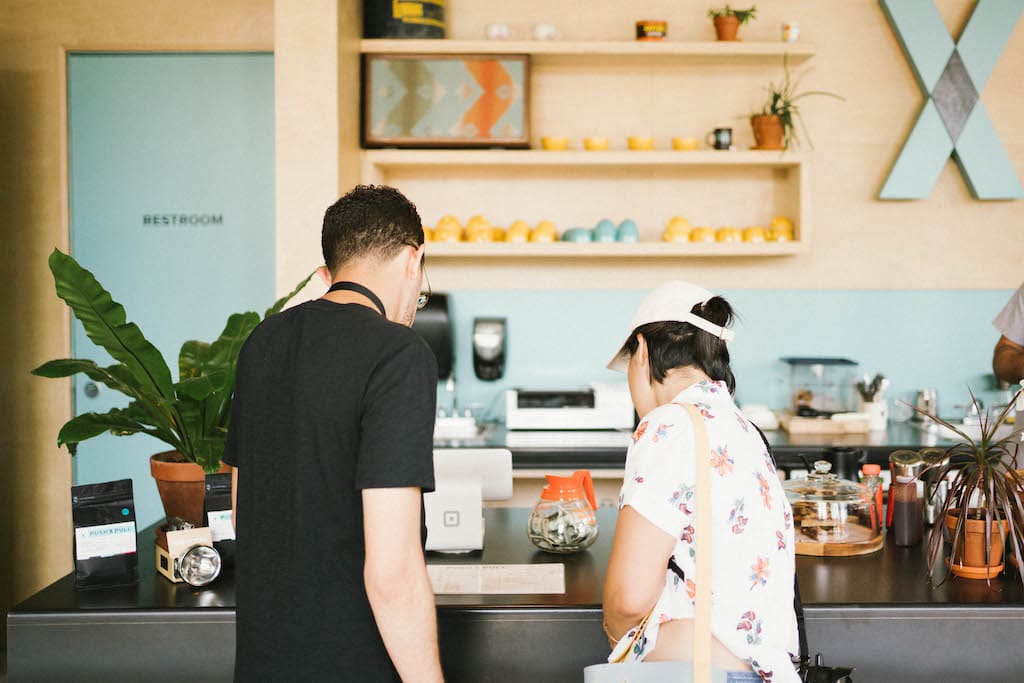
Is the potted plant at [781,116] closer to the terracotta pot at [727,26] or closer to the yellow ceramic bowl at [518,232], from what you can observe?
the terracotta pot at [727,26]

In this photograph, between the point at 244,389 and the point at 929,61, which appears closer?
the point at 244,389

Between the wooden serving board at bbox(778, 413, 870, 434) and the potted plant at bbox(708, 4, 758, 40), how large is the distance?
5.60ft

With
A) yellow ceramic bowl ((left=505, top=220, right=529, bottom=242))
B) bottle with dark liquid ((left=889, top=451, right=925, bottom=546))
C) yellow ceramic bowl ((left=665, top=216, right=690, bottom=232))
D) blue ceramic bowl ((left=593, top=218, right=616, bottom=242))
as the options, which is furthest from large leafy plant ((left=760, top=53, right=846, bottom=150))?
bottle with dark liquid ((left=889, top=451, right=925, bottom=546))

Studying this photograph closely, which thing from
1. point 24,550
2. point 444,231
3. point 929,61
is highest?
point 929,61

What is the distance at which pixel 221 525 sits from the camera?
2.06m

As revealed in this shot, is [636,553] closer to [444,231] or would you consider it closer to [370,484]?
[370,484]

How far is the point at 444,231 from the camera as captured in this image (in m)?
4.07

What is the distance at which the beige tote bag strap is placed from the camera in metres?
1.45

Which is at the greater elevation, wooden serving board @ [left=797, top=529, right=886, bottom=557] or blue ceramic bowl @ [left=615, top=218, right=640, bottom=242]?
blue ceramic bowl @ [left=615, top=218, right=640, bottom=242]

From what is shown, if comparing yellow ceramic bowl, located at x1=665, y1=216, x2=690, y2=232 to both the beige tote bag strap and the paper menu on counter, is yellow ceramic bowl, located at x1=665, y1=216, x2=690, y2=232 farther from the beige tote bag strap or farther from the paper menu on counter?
the beige tote bag strap

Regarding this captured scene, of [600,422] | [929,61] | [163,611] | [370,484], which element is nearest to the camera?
[370,484]

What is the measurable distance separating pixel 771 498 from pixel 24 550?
3.87 metres

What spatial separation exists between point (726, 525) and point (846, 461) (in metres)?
1.17

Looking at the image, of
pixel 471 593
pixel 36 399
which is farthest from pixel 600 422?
pixel 36 399
